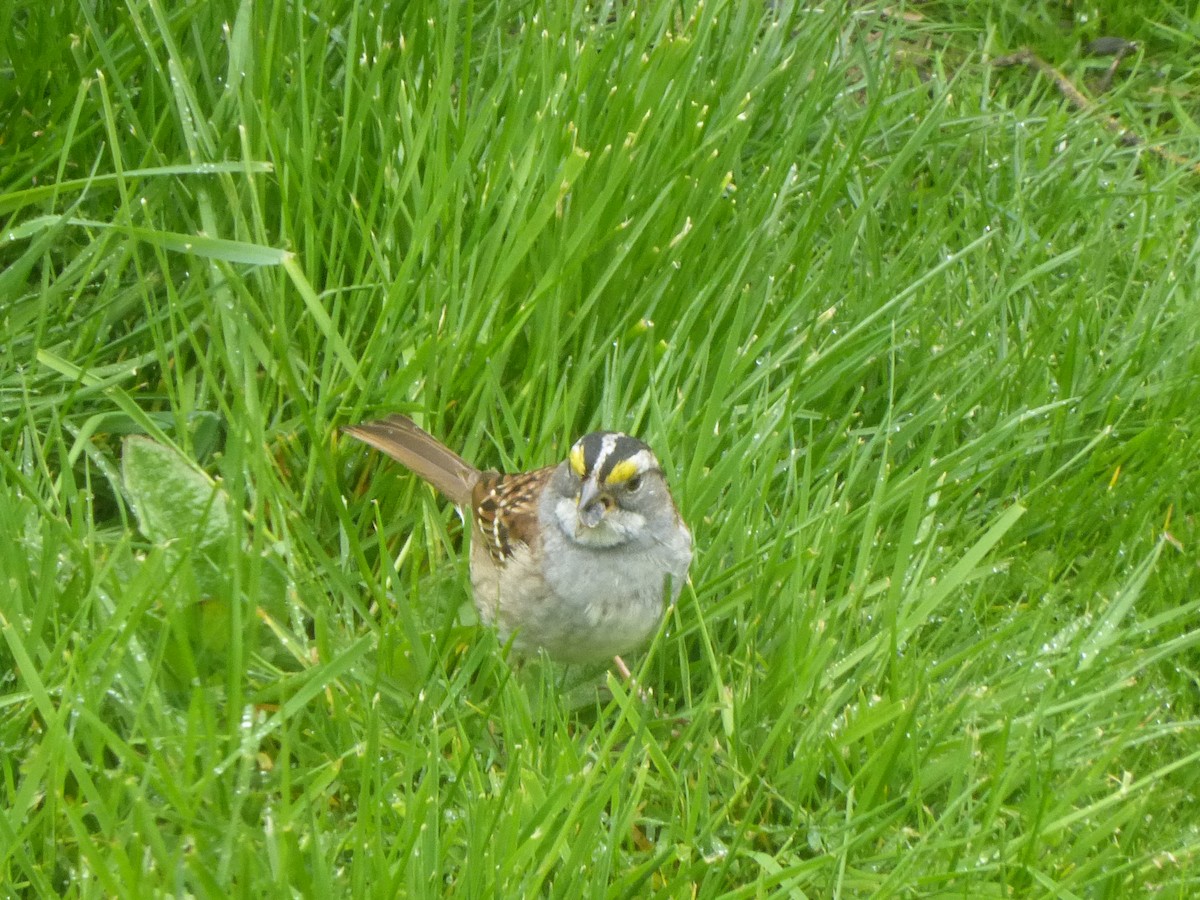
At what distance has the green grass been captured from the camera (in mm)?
2650

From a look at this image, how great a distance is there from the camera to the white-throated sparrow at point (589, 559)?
3223mm

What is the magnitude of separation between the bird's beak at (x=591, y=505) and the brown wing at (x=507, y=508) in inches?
5.2

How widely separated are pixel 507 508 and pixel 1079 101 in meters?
3.14

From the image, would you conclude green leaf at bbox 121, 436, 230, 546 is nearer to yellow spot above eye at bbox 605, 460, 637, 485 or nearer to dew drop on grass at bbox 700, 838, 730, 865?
yellow spot above eye at bbox 605, 460, 637, 485

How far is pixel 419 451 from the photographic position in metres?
3.44

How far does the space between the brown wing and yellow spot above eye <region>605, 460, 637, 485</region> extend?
216 millimetres

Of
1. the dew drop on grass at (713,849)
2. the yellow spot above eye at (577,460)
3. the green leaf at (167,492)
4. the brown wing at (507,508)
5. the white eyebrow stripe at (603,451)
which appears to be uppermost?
the white eyebrow stripe at (603,451)

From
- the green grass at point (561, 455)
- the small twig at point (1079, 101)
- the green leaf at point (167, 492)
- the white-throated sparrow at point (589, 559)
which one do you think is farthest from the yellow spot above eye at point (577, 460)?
the small twig at point (1079, 101)

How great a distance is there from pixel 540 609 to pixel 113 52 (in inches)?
71.0

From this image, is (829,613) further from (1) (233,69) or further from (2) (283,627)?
(1) (233,69)

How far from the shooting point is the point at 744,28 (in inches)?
185

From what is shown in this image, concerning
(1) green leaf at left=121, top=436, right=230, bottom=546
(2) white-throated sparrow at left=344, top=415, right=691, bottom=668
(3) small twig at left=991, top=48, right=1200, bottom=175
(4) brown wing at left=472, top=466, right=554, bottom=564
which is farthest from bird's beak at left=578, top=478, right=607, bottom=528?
(3) small twig at left=991, top=48, right=1200, bottom=175

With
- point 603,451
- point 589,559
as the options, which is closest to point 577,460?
point 603,451

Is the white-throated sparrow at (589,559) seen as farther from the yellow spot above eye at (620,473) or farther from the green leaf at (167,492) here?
the green leaf at (167,492)
